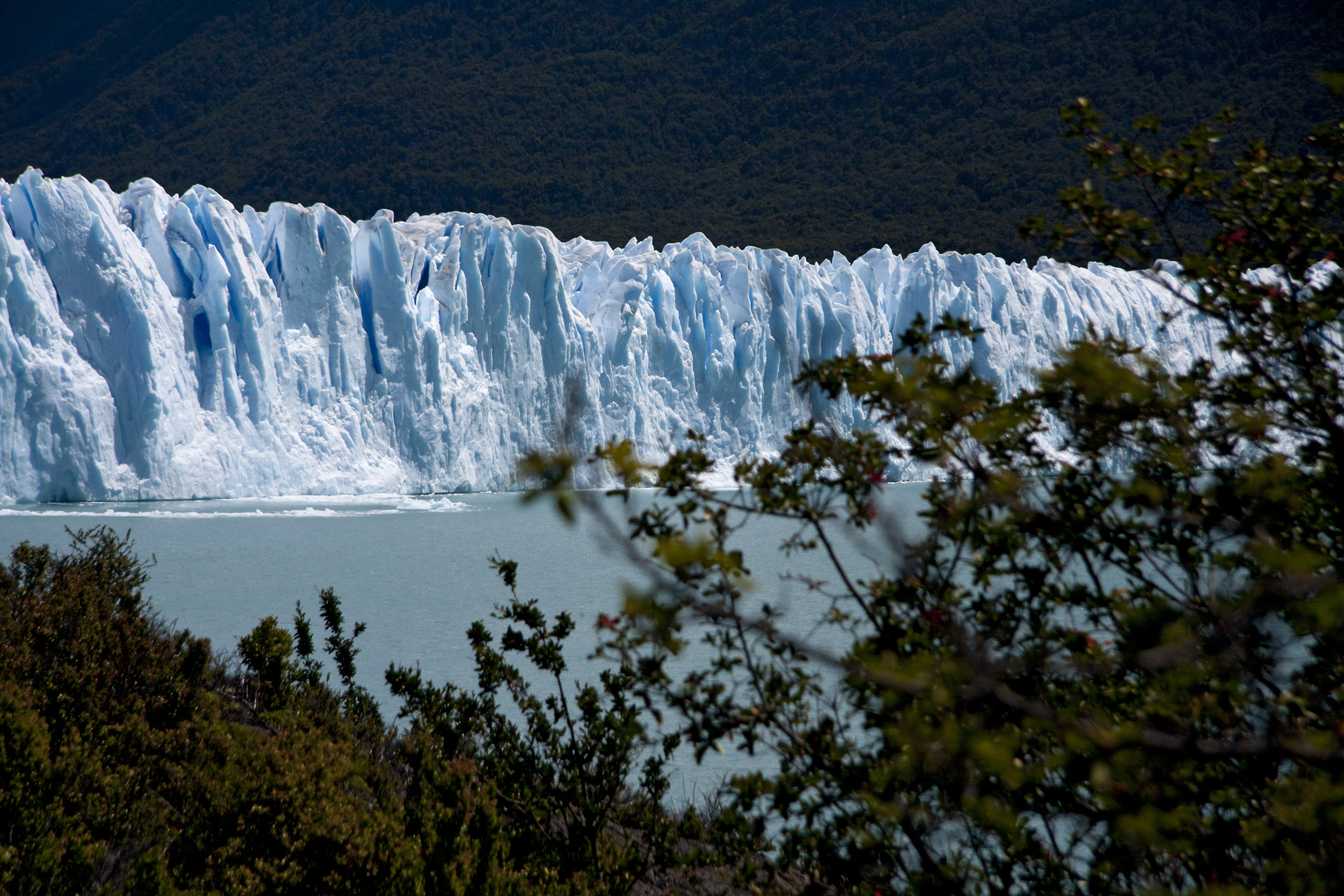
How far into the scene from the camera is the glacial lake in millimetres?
8891

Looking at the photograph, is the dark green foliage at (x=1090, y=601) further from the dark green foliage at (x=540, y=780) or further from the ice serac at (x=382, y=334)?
the ice serac at (x=382, y=334)

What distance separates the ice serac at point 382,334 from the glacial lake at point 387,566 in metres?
1.26

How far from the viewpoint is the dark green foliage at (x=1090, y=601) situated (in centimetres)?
119

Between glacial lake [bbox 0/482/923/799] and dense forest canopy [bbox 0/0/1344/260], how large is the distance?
32.8m

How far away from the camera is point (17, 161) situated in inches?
2719

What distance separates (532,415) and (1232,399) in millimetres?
23744

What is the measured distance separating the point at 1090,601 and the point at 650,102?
82666 millimetres

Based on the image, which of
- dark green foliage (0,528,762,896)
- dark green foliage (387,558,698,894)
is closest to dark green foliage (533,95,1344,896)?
dark green foliage (0,528,762,896)

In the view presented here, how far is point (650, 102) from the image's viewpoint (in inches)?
3120

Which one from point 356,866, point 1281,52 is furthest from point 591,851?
point 1281,52

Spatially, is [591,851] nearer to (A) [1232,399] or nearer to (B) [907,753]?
(B) [907,753]

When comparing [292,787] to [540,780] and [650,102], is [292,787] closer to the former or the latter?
[540,780]

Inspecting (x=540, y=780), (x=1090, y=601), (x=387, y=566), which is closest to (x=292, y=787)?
(x=540, y=780)

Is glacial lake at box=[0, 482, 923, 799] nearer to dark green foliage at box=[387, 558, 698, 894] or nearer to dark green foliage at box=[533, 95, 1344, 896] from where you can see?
dark green foliage at box=[533, 95, 1344, 896]
